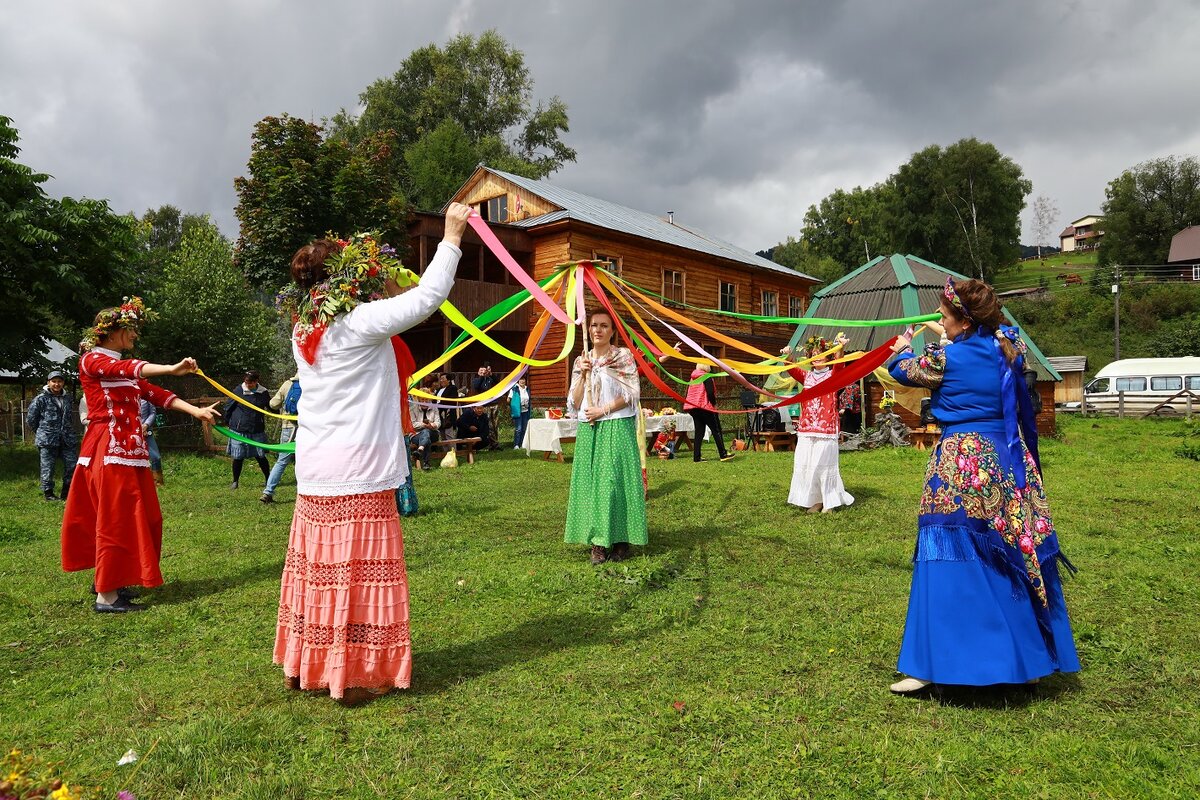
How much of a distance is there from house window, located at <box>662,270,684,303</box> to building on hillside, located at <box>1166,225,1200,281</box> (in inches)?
1856

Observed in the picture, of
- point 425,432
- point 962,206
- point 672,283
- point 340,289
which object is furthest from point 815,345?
point 962,206

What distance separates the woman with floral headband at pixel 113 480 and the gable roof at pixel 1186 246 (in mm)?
71265

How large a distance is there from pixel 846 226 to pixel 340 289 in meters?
65.0

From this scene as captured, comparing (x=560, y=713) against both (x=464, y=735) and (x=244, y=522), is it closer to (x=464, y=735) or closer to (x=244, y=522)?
(x=464, y=735)

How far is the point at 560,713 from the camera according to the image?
3568mm

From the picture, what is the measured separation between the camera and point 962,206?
4962 cm

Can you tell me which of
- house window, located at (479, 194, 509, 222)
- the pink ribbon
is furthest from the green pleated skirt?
house window, located at (479, 194, 509, 222)

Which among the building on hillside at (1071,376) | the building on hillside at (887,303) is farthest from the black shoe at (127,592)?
the building on hillside at (1071,376)

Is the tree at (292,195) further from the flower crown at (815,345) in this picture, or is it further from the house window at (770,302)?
the house window at (770,302)

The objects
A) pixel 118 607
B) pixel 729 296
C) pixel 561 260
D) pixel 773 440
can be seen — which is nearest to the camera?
pixel 118 607

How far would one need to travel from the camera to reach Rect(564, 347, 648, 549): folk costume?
6430 mm

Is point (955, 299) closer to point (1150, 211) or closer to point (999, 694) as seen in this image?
point (999, 694)

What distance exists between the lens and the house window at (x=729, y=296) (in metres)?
32.5

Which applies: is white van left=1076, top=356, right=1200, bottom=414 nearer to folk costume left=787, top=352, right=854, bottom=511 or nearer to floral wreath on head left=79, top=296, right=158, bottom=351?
folk costume left=787, top=352, right=854, bottom=511
